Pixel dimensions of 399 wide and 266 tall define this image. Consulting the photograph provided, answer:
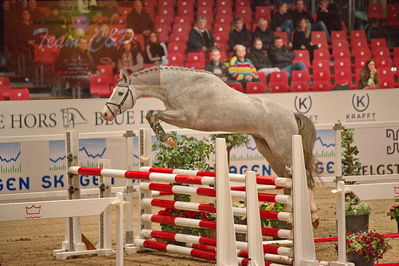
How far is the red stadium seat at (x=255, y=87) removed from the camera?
11688mm

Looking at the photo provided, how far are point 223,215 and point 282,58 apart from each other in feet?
24.4

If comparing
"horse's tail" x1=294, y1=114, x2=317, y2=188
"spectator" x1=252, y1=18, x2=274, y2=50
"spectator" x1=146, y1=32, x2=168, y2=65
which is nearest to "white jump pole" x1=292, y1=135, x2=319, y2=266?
"horse's tail" x1=294, y1=114, x2=317, y2=188

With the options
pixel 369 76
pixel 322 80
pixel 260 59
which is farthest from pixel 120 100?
pixel 369 76

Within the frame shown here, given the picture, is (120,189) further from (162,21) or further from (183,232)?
(162,21)

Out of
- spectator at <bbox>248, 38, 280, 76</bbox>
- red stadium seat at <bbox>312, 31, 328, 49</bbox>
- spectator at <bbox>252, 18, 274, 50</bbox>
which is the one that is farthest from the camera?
red stadium seat at <bbox>312, 31, 328, 49</bbox>

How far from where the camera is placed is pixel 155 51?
11773 millimetres

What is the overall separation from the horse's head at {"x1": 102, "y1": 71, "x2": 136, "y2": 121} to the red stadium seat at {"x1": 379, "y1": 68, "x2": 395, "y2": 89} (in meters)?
6.87

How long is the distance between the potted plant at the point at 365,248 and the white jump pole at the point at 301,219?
499mm

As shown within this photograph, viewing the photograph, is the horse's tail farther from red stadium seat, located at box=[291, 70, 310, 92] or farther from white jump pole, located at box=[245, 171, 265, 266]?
red stadium seat, located at box=[291, 70, 310, 92]

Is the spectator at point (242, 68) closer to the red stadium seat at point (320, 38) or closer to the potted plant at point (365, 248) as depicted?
the red stadium seat at point (320, 38)

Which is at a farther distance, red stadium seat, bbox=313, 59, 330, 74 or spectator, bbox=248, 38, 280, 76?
red stadium seat, bbox=313, 59, 330, 74

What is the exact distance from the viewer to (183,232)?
730 cm

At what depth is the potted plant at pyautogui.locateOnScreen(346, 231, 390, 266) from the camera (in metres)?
5.92

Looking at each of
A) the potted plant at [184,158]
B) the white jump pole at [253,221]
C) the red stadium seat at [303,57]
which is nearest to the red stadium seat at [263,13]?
the red stadium seat at [303,57]
